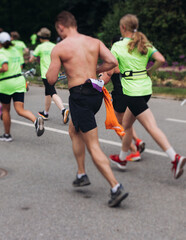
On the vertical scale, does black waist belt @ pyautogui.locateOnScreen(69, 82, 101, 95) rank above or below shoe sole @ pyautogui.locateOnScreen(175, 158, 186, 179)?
above

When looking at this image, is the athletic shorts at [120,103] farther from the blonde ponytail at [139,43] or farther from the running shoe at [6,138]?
the running shoe at [6,138]

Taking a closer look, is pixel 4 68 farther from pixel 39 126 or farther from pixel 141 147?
pixel 141 147

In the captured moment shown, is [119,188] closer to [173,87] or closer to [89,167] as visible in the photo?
[89,167]

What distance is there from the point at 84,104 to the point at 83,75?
0.96 ft

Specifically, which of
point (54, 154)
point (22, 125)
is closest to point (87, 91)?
point (54, 154)

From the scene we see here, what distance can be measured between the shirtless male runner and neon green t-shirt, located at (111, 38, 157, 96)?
2.34ft

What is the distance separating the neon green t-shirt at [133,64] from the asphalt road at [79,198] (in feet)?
3.50

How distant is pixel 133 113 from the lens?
5715 mm

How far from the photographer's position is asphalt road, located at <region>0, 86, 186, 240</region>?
4.29 metres

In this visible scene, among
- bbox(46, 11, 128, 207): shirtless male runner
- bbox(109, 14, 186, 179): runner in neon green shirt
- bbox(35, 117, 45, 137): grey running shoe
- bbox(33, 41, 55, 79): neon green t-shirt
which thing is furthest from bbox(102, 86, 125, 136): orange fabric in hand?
bbox(33, 41, 55, 79): neon green t-shirt

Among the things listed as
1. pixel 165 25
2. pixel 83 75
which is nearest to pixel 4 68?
pixel 83 75

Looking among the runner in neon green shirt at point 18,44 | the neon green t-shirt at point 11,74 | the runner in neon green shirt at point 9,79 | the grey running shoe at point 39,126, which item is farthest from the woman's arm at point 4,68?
the runner in neon green shirt at point 18,44

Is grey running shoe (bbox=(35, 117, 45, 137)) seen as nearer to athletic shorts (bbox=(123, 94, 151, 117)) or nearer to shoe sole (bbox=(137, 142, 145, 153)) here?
shoe sole (bbox=(137, 142, 145, 153))

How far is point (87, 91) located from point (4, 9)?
3968 cm
